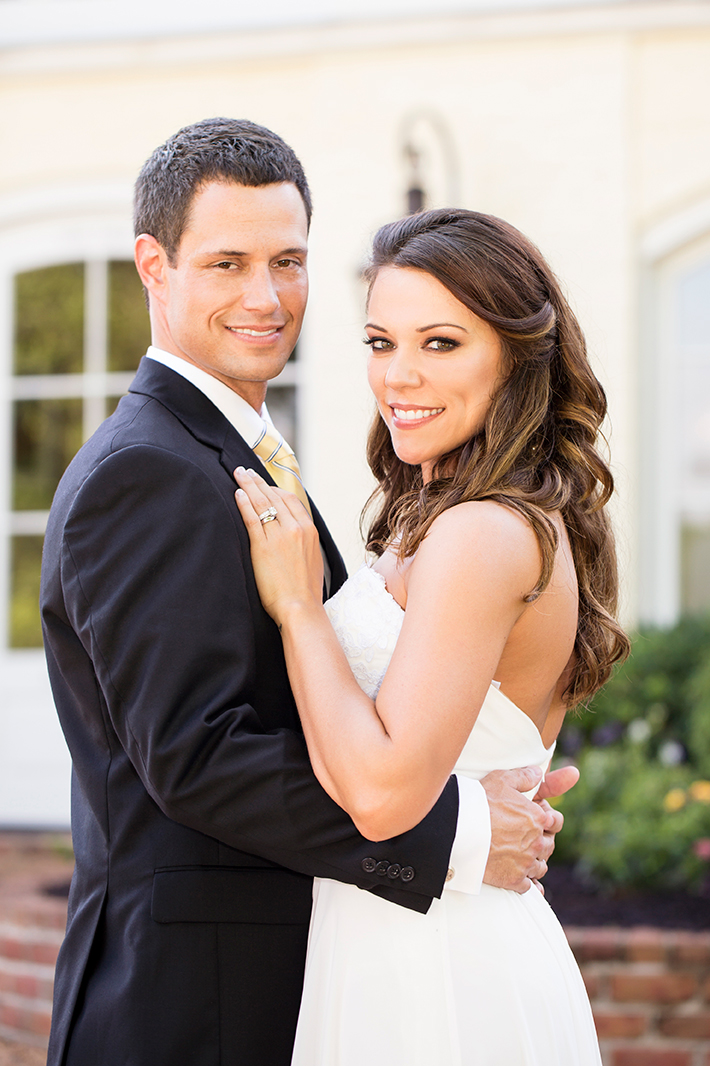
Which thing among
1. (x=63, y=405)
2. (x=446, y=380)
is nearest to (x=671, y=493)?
(x=63, y=405)

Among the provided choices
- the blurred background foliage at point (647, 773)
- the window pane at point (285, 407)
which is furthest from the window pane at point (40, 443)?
the blurred background foliage at point (647, 773)

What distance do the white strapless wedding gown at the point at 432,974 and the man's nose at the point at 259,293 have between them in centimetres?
57

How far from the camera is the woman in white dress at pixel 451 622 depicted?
5.66 feet

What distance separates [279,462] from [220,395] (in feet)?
0.56

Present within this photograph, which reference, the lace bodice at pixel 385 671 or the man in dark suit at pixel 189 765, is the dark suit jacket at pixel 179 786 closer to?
the man in dark suit at pixel 189 765

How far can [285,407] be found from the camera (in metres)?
6.39

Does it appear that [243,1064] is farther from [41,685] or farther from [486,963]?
[41,685]

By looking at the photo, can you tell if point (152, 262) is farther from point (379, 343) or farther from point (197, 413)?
point (379, 343)

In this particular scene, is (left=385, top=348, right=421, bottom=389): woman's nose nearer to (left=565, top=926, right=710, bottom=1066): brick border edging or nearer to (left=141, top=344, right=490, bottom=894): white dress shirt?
(left=141, top=344, right=490, bottom=894): white dress shirt

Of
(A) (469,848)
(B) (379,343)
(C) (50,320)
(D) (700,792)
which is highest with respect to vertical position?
(C) (50,320)

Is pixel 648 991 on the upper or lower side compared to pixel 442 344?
lower

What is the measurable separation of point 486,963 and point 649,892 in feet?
8.34

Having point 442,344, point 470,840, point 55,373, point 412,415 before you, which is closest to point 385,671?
point 470,840

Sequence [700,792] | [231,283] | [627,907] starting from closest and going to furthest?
1. [231,283]
2. [627,907]
3. [700,792]
